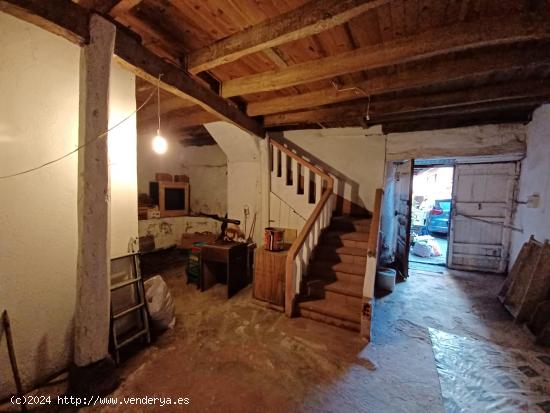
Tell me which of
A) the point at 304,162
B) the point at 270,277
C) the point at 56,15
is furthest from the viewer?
the point at 304,162

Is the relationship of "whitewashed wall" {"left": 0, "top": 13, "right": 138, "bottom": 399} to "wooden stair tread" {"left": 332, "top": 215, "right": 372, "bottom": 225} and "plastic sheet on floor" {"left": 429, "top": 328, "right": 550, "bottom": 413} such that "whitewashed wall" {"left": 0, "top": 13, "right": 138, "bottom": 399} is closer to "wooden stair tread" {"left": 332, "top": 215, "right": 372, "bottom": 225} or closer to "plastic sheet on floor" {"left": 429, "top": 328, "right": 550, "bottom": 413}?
"plastic sheet on floor" {"left": 429, "top": 328, "right": 550, "bottom": 413}

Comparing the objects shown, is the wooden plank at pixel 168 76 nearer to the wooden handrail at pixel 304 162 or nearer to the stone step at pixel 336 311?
the wooden handrail at pixel 304 162

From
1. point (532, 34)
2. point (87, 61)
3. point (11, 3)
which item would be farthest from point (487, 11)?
point (11, 3)

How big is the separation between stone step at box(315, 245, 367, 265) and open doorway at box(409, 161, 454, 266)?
2.23 metres

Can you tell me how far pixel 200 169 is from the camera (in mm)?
6559

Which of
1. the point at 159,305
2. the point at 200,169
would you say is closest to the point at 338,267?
the point at 159,305

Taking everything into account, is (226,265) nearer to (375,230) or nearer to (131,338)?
(131,338)

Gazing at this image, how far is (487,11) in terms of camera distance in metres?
1.76

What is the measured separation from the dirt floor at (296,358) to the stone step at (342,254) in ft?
2.55

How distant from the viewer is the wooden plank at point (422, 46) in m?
1.73

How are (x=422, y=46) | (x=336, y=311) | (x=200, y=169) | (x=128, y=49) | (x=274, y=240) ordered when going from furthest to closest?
(x=200, y=169)
(x=274, y=240)
(x=336, y=311)
(x=128, y=49)
(x=422, y=46)

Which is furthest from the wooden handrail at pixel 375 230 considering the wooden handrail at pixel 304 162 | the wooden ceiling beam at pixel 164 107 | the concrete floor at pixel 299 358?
the wooden ceiling beam at pixel 164 107

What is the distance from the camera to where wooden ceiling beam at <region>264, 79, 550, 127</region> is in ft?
8.92

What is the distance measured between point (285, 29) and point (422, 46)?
117 cm
